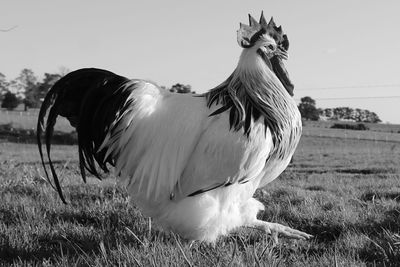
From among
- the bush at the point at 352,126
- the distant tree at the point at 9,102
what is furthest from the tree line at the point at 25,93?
the bush at the point at 352,126

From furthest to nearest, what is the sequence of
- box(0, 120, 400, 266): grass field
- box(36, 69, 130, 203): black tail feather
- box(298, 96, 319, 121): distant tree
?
box(298, 96, 319, 121): distant tree < box(36, 69, 130, 203): black tail feather < box(0, 120, 400, 266): grass field

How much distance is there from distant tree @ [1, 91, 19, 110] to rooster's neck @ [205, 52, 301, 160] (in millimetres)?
76589

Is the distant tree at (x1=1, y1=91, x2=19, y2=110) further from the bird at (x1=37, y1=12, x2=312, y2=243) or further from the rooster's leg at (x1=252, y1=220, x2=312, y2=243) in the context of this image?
the rooster's leg at (x1=252, y1=220, x2=312, y2=243)

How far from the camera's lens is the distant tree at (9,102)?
→ 7224 centimetres

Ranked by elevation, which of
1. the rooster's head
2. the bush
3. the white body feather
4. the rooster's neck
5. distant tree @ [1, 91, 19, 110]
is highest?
the rooster's head

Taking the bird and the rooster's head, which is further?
the rooster's head

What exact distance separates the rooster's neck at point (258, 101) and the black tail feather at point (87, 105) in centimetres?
82

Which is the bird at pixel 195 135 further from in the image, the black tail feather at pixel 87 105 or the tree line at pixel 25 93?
the tree line at pixel 25 93

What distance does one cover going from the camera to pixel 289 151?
334 cm

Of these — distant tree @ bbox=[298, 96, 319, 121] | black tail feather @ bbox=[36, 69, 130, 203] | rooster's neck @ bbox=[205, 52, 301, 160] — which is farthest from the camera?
distant tree @ bbox=[298, 96, 319, 121]

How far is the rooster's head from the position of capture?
353cm

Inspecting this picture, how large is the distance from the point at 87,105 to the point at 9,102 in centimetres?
7642

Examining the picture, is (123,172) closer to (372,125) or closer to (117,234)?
(117,234)

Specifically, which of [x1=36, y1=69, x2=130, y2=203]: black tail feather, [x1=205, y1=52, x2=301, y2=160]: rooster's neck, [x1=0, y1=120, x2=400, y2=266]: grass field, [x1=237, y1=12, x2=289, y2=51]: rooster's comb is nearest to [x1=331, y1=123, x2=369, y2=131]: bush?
[x1=0, y1=120, x2=400, y2=266]: grass field
